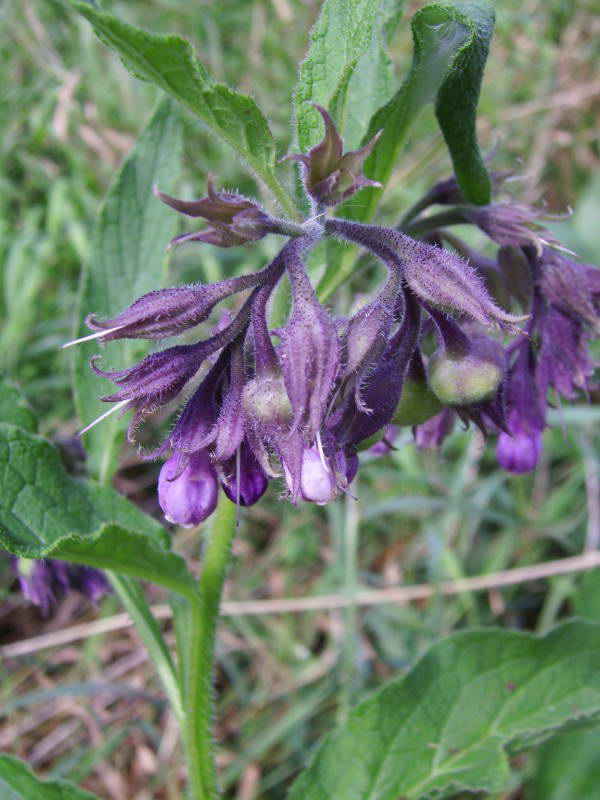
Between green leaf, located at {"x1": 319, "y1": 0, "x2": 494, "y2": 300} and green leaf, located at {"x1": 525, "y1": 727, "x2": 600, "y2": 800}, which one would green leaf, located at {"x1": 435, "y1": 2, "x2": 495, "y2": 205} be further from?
green leaf, located at {"x1": 525, "y1": 727, "x2": 600, "y2": 800}

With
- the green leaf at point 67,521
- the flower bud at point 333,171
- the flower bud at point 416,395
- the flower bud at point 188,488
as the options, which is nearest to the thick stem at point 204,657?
the green leaf at point 67,521

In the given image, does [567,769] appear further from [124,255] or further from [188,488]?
[124,255]

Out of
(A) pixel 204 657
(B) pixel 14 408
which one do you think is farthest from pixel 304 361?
(B) pixel 14 408

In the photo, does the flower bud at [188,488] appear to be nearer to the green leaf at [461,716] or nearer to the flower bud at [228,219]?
the flower bud at [228,219]

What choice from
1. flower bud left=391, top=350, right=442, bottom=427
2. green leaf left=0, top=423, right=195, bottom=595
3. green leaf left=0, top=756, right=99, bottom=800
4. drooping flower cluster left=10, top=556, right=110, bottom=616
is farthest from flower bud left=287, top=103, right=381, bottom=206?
green leaf left=0, top=756, right=99, bottom=800

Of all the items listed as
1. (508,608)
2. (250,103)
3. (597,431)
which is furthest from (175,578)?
(597,431)

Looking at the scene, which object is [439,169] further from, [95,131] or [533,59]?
[95,131]
